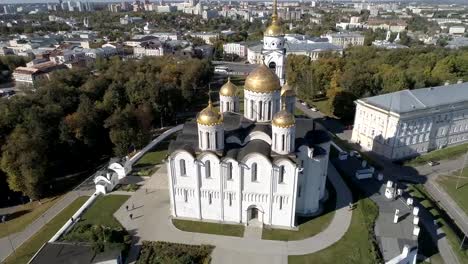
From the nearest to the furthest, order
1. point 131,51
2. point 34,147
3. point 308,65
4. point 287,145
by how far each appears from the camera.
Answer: point 287,145
point 34,147
point 308,65
point 131,51

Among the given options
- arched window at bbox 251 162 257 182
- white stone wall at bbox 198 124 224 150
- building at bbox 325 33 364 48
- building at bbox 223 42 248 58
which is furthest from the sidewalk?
building at bbox 325 33 364 48

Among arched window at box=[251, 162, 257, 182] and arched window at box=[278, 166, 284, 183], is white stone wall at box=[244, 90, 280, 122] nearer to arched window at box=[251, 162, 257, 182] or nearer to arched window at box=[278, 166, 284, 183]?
arched window at box=[251, 162, 257, 182]

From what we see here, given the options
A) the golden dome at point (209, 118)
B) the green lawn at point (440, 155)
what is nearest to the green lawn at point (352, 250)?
the golden dome at point (209, 118)

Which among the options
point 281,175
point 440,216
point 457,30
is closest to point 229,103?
point 281,175

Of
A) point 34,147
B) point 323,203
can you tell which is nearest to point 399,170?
point 323,203

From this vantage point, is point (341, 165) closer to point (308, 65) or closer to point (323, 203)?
point (323, 203)

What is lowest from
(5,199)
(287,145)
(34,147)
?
(5,199)

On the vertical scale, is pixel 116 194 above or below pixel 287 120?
below
